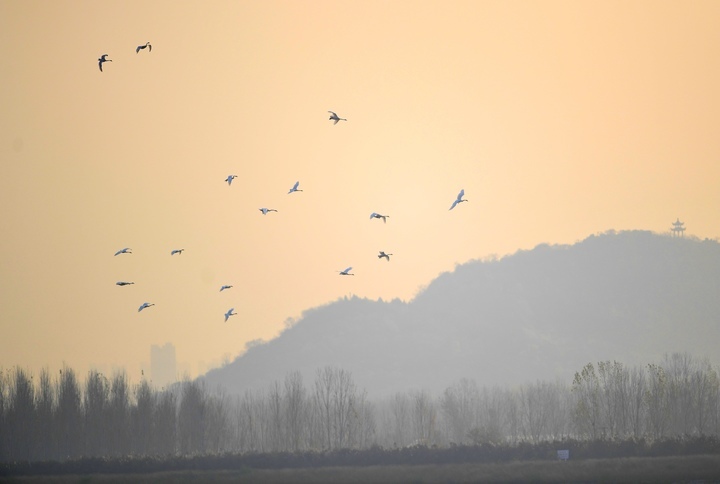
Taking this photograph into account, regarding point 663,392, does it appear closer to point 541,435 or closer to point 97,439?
point 541,435

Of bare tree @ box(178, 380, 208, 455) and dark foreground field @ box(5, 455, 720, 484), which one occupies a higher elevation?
bare tree @ box(178, 380, 208, 455)

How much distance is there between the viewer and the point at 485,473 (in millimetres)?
70938

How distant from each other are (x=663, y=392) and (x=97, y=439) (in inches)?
1934

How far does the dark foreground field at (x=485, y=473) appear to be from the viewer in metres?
68.2

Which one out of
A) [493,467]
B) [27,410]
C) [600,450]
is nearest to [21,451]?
[27,410]

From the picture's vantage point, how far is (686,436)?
74062 mm

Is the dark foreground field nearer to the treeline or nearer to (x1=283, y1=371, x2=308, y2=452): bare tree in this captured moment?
the treeline

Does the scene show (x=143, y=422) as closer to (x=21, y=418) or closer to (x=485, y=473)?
(x=21, y=418)

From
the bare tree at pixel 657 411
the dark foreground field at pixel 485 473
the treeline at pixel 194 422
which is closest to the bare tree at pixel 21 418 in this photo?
the treeline at pixel 194 422

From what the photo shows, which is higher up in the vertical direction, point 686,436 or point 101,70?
point 101,70

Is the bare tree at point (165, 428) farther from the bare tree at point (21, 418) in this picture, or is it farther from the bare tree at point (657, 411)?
the bare tree at point (657, 411)

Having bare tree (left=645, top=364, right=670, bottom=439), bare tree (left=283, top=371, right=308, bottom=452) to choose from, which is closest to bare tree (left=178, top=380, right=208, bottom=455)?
bare tree (left=283, top=371, right=308, bottom=452)

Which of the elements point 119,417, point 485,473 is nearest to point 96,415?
point 119,417

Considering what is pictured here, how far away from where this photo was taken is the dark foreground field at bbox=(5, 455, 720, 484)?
68.2 m
